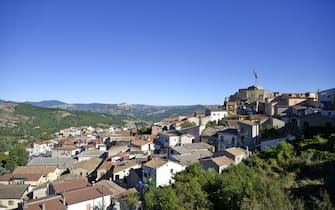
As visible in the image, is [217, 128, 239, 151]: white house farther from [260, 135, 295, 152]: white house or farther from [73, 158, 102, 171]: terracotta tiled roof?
[73, 158, 102, 171]: terracotta tiled roof

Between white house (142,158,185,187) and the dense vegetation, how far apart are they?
330 centimetres

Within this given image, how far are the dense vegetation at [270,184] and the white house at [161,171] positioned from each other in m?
3.30

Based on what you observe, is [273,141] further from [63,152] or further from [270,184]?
[63,152]

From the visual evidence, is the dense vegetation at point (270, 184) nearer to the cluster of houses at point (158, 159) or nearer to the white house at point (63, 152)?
the cluster of houses at point (158, 159)

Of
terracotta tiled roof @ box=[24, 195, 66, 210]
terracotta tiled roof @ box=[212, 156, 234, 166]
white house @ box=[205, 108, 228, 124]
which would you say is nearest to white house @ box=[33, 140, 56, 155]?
white house @ box=[205, 108, 228, 124]

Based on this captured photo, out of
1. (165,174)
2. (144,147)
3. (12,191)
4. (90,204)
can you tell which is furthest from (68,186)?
(144,147)

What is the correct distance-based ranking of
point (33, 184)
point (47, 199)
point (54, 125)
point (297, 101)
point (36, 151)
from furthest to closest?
point (54, 125) → point (36, 151) → point (297, 101) → point (33, 184) → point (47, 199)

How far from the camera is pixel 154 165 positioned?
2491 cm

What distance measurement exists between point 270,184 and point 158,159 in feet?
48.8

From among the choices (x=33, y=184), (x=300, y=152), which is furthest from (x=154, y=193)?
(x=33, y=184)

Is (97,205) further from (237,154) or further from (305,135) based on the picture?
(305,135)

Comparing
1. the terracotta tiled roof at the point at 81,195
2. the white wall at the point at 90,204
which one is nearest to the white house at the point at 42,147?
the terracotta tiled roof at the point at 81,195

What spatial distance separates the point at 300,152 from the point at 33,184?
2860 cm

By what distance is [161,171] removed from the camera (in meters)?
24.5
